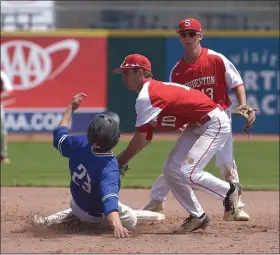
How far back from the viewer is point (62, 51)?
59.8 ft

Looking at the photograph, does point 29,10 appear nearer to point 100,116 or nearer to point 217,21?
point 217,21

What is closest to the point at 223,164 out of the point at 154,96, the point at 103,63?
the point at 154,96

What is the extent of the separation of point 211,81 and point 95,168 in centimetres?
208

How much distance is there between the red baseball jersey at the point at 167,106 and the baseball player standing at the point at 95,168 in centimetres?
25

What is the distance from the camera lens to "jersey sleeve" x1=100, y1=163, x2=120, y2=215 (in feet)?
19.9

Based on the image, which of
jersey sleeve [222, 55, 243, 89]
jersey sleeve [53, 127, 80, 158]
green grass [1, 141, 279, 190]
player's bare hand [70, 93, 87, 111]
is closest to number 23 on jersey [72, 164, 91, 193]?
jersey sleeve [53, 127, 80, 158]

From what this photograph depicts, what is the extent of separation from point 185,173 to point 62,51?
11.7 meters

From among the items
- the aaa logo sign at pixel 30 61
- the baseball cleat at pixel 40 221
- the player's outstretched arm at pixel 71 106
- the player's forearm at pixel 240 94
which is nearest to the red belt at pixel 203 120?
the player's forearm at pixel 240 94

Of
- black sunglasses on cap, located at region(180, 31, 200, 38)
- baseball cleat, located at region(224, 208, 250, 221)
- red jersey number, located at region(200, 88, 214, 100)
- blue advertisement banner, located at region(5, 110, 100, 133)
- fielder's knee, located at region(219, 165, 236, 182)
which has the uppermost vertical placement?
black sunglasses on cap, located at region(180, 31, 200, 38)

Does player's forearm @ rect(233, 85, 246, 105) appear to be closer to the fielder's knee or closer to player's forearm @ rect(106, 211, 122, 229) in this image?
the fielder's knee

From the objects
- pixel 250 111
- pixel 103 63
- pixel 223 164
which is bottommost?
pixel 103 63

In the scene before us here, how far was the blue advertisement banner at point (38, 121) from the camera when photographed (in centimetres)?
1784

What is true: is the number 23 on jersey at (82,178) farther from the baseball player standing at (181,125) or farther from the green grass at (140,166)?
the green grass at (140,166)

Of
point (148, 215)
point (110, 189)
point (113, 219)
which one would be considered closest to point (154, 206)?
point (148, 215)
